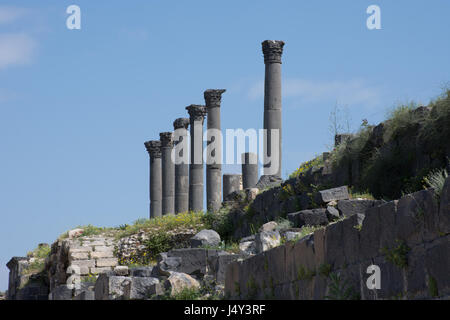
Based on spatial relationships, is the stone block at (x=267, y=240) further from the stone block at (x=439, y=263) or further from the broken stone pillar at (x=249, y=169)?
the broken stone pillar at (x=249, y=169)

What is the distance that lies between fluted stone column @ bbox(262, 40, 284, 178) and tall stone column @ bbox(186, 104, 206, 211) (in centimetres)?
735

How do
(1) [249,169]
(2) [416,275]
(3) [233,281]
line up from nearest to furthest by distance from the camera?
(2) [416,275] < (3) [233,281] < (1) [249,169]

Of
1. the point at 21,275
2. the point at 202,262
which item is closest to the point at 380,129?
the point at 202,262

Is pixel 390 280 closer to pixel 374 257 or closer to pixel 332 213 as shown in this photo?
pixel 374 257

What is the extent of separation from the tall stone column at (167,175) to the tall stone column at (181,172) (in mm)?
771

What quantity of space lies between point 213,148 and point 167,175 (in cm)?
634

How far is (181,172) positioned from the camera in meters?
38.8

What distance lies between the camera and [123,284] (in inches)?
533

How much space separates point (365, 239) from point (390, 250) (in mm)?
554

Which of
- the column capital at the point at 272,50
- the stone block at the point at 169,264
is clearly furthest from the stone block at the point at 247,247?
the column capital at the point at 272,50

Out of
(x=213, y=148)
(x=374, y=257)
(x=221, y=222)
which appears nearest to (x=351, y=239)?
(x=374, y=257)

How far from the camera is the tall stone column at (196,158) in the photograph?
35.7 metres

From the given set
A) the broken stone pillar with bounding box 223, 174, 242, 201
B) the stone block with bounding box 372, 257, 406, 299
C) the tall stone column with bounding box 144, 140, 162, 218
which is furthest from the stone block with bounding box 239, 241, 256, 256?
the tall stone column with bounding box 144, 140, 162, 218
